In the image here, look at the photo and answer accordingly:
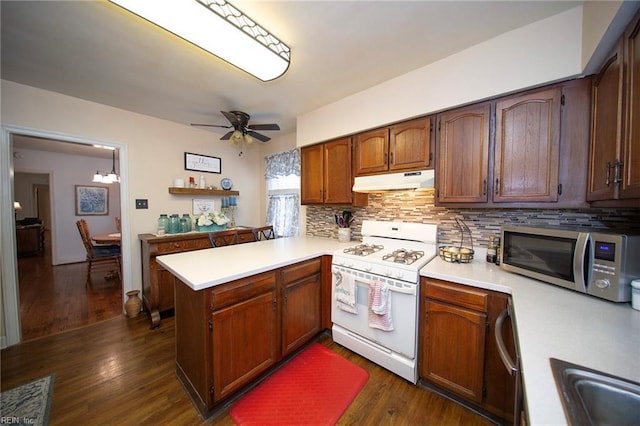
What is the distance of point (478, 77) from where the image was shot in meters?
1.58

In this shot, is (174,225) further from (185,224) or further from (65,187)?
(65,187)

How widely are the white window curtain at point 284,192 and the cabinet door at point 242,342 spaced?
5.94 ft

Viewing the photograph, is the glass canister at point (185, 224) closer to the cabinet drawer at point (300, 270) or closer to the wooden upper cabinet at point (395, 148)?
the cabinet drawer at point (300, 270)

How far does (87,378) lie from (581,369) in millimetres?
2843

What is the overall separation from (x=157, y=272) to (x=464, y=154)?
321 centimetres

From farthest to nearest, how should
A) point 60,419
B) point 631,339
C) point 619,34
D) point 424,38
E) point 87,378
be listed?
1. point 87,378
2. point 424,38
3. point 60,419
4. point 619,34
5. point 631,339

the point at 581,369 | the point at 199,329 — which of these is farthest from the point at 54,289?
the point at 581,369

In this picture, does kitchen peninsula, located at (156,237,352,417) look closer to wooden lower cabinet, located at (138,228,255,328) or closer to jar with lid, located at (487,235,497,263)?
wooden lower cabinet, located at (138,228,255,328)

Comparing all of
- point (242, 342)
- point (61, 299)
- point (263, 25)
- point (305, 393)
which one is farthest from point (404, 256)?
point (61, 299)

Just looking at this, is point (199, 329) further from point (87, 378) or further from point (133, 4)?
point (133, 4)

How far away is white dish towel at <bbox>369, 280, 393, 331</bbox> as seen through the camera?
1.64 m

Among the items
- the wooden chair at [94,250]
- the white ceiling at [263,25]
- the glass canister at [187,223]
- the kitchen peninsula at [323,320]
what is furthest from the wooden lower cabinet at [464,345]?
the wooden chair at [94,250]

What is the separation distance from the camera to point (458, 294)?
4.65ft

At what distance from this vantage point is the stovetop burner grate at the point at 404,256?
1684 mm
